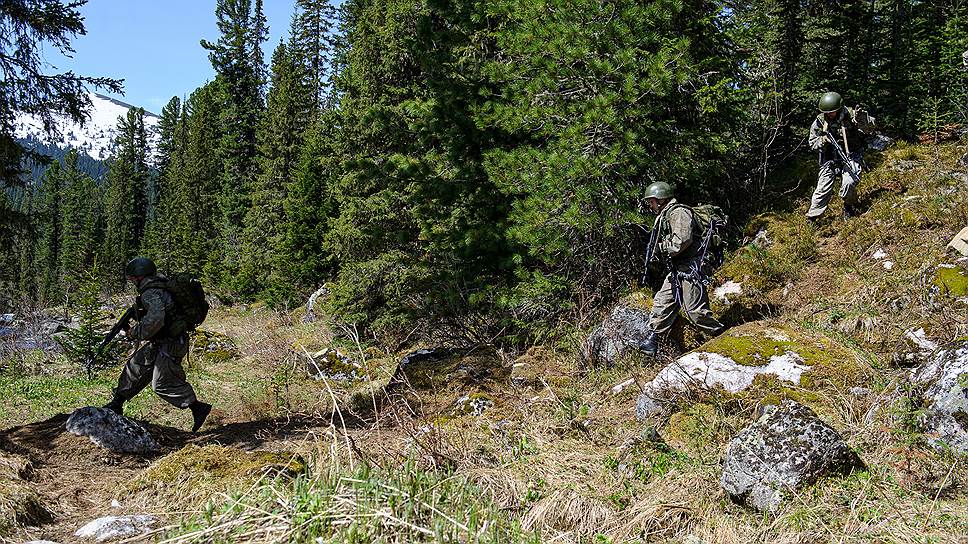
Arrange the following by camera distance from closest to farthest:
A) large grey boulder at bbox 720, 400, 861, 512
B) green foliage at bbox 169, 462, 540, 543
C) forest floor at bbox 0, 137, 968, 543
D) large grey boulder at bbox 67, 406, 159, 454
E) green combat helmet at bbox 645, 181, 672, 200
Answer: green foliage at bbox 169, 462, 540, 543 → forest floor at bbox 0, 137, 968, 543 → large grey boulder at bbox 720, 400, 861, 512 → large grey boulder at bbox 67, 406, 159, 454 → green combat helmet at bbox 645, 181, 672, 200

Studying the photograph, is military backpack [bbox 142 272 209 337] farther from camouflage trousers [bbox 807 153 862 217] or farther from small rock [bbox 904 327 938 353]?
camouflage trousers [bbox 807 153 862 217]

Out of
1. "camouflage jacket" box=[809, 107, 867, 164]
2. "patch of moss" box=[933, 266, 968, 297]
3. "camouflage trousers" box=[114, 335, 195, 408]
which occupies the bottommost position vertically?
"camouflage trousers" box=[114, 335, 195, 408]

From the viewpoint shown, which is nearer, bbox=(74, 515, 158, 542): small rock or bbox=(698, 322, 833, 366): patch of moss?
bbox=(74, 515, 158, 542): small rock

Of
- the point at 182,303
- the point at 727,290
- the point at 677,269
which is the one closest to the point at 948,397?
the point at 677,269

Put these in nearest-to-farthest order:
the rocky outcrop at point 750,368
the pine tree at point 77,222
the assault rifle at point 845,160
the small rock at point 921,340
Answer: the small rock at point 921,340
the rocky outcrop at point 750,368
the assault rifle at point 845,160
the pine tree at point 77,222

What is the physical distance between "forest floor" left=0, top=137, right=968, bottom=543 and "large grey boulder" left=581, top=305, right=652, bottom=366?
21 cm

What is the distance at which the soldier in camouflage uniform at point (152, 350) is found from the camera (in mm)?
6824

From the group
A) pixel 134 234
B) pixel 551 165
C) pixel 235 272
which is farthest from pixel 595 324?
pixel 134 234

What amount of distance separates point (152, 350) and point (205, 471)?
280 cm

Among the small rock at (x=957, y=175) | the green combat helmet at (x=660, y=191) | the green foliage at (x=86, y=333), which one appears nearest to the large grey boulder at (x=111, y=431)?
the green combat helmet at (x=660, y=191)

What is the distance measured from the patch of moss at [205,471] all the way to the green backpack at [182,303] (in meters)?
2.30

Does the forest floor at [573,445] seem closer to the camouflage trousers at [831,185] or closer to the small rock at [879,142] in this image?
the camouflage trousers at [831,185]

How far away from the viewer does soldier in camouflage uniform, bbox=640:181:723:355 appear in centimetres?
694

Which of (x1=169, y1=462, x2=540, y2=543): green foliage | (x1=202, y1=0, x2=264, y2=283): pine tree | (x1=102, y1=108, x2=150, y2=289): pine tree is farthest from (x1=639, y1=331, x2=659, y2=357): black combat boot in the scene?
(x1=102, y1=108, x2=150, y2=289): pine tree
